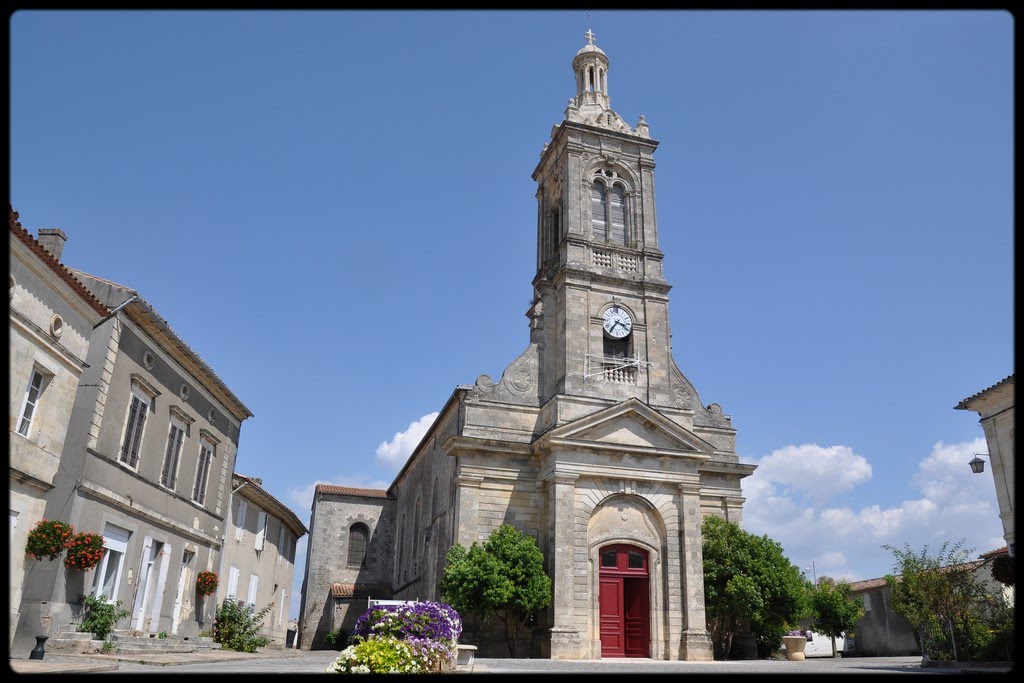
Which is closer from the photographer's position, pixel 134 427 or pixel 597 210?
pixel 134 427

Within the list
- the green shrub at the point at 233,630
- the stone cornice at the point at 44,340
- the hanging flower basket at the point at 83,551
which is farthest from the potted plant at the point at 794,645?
the stone cornice at the point at 44,340

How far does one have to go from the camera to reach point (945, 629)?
61.0 ft

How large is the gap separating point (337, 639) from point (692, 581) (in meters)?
22.1

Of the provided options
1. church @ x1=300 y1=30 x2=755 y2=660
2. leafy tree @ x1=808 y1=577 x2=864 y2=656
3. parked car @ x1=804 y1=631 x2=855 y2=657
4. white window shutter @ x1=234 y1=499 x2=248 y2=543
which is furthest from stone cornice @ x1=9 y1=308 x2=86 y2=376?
parked car @ x1=804 y1=631 x2=855 y2=657

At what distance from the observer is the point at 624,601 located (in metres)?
22.6

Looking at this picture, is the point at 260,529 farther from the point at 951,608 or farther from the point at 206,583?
the point at 951,608

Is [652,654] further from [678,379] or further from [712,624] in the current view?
[678,379]

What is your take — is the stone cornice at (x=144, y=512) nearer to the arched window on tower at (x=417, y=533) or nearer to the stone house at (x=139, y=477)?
the stone house at (x=139, y=477)

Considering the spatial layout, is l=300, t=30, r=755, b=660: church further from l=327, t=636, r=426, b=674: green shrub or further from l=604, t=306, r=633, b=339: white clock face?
l=327, t=636, r=426, b=674: green shrub

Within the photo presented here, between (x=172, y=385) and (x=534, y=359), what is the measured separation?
11519 millimetres

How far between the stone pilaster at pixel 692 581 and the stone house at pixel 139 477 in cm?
1454

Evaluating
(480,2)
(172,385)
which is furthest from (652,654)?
(480,2)

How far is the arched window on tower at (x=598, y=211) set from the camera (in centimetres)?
2762

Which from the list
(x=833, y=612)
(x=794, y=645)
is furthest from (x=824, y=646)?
(x=794, y=645)
